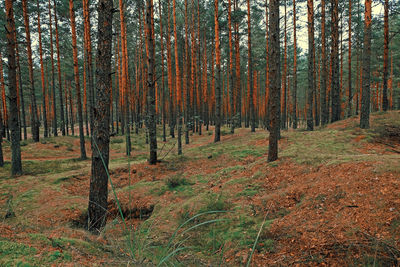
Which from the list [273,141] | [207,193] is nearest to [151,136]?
[207,193]

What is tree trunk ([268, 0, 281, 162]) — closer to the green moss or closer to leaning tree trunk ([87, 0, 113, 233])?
leaning tree trunk ([87, 0, 113, 233])

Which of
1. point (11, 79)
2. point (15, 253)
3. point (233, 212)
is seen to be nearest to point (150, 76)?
point (11, 79)

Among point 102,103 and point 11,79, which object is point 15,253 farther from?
point 11,79

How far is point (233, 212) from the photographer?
7.20 ft

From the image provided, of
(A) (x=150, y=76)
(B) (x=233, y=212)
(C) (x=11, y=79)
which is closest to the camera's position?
(B) (x=233, y=212)

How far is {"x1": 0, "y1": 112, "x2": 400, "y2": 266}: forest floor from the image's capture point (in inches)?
94.3

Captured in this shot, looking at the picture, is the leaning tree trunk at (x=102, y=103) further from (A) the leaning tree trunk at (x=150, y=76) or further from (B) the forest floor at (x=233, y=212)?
(A) the leaning tree trunk at (x=150, y=76)

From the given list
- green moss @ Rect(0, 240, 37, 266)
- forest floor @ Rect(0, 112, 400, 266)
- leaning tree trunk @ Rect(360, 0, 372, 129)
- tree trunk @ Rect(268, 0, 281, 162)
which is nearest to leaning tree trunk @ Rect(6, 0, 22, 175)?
forest floor @ Rect(0, 112, 400, 266)

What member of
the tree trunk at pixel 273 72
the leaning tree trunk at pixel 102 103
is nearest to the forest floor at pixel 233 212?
the tree trunk at pixel 273 72

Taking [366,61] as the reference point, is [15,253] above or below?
below

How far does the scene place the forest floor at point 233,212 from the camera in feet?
7.86

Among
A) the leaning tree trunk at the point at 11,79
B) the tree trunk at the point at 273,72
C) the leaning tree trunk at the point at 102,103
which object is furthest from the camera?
the leaning tree trunk at the point at 11,79

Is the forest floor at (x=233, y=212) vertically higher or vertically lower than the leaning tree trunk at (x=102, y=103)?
lower

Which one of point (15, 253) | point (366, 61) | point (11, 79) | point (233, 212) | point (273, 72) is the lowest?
point (15, 253)
